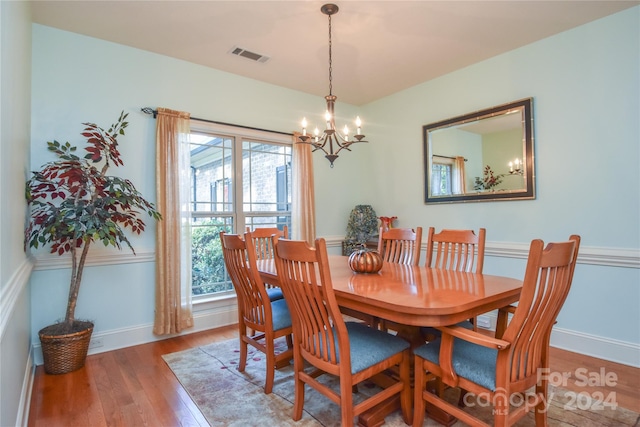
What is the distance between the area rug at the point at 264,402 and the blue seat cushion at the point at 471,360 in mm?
476

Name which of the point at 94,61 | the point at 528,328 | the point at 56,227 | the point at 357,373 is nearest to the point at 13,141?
the point at 56,227

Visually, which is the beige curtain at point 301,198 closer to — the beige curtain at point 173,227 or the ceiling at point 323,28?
the ceiling at point 323,28

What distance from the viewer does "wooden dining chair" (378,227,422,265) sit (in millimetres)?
2645

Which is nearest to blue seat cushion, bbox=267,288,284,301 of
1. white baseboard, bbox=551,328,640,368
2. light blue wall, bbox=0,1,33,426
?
light blue wall, bbox=0,1,33,426

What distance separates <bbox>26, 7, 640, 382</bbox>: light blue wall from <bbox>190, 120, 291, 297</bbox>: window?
25cm

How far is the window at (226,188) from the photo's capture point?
141 inches

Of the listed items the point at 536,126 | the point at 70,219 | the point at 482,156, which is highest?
the point at 536,126

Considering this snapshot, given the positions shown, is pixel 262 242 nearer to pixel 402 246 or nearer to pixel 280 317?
pixel 280 317

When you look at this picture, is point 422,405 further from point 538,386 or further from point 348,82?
point 348,82

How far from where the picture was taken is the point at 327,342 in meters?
1.68

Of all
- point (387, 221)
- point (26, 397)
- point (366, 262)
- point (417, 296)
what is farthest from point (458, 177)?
point (26, 397)

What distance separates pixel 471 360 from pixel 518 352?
0.23 meters

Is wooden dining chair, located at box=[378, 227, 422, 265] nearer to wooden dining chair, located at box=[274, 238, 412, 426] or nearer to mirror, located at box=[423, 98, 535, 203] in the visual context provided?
wooden dining chair, located at box=[274, 238, 412, 426]

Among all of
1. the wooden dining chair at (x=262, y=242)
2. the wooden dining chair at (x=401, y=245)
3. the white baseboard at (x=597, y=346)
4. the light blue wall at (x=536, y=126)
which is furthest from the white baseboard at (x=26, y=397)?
the white baseboard at (x=597, y=346)
